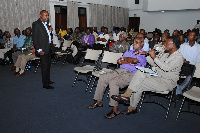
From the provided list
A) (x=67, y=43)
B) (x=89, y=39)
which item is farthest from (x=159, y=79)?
(x=89, y=39)

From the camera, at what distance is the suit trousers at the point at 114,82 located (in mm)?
3248

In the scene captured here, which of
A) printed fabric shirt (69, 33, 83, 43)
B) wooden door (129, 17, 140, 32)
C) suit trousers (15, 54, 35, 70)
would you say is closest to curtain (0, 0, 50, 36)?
Result: printed fabric shirt (69, 33, 83, 43)

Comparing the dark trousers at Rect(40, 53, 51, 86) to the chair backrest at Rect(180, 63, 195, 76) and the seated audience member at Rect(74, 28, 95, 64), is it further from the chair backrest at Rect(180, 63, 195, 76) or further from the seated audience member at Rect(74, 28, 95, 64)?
the chair backrest at Rect(180, 63, 195, 76)

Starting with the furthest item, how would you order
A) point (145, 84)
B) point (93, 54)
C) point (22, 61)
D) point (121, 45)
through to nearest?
point (22, 61)
point (93, 54)
point (121, 45)
point (145, 84)

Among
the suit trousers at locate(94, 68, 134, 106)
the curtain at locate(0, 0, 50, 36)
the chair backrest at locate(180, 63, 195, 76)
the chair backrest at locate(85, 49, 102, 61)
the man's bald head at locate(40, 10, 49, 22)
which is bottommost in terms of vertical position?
the suit trousers at locate(94, 68, 134, 106)

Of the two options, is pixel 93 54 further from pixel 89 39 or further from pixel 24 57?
pixel 89 39

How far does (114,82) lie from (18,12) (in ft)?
25.9

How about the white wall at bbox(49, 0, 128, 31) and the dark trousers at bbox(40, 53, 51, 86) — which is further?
the white wall at bbox(49, 0, 128, 31)

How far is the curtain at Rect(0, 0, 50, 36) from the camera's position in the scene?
8.86 meters

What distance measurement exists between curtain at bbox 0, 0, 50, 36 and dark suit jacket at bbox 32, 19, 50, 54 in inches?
218

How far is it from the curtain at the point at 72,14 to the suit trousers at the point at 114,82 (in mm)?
8535

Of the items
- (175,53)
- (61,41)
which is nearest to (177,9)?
(61,41)

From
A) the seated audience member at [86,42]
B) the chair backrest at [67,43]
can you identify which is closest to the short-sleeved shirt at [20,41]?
the chair backrest at [67,43]

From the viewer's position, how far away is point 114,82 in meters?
3.27
